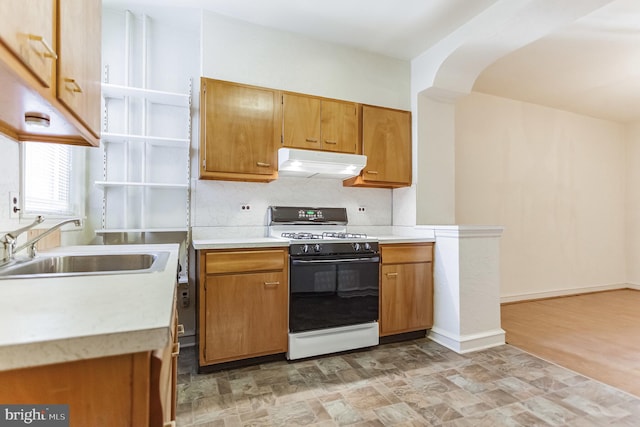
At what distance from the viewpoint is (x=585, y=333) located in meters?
3.01

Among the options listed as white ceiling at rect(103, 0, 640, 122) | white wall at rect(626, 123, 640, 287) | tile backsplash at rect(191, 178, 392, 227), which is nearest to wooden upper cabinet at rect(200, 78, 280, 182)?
tile backsplash at rect(191, 178, 392, 227)

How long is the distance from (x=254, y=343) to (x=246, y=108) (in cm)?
182

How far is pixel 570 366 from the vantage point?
7.60 feet

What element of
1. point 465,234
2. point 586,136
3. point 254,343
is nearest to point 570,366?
point 465,234

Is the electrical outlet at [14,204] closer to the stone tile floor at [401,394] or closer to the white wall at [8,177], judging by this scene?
the white wall at [8,177]

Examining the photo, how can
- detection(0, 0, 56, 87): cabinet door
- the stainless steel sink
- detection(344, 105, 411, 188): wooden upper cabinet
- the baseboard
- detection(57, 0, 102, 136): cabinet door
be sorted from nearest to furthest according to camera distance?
detection(0, 0, 56, 87): cabinet door < detection(57, 0, 102, 136): cabinet door < the stainless steel sink < detection(344, 105, 411, 188): wooden upper cabinet < the baseboard

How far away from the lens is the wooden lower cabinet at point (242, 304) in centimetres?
215

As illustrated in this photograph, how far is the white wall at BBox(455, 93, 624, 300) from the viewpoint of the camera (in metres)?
3.99

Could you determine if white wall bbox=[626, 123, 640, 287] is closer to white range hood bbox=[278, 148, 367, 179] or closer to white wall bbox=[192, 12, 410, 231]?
white wall bbox=[192, 12, 410, 231]

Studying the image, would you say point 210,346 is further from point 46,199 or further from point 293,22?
point 293,22

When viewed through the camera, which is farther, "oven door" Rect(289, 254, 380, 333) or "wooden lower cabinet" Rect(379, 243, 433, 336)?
"wooden lower cabinet" Rect(379, 243, 433, 336)

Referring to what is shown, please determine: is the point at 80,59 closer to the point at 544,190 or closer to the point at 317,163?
the point at 317,163

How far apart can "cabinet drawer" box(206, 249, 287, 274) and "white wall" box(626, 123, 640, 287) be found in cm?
593

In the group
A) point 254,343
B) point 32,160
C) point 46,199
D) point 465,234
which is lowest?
point 254,343
